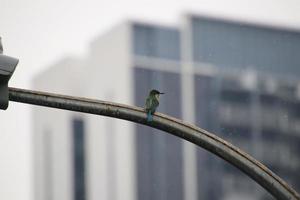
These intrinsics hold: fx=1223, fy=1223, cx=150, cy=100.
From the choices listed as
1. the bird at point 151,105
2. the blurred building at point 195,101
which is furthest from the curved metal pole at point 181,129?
the blurred building at point 195,101

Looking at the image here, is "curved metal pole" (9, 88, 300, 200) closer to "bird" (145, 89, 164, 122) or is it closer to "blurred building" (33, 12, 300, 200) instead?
"bird" (145, 89, 164, 122)

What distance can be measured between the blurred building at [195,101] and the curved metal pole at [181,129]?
373 feet

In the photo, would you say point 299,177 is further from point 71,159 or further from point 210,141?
point 210,141

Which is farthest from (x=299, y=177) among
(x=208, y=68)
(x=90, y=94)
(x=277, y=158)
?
(x=90, y=94)

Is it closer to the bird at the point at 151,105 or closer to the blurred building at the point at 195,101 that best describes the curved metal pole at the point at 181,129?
the bird at the point at 151,105

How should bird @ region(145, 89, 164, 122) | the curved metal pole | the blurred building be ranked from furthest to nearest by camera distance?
1. the blurred building
2. bird @ region(145, 89, 164, 122)
3. the curved metal pole

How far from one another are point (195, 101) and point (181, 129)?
12186cm

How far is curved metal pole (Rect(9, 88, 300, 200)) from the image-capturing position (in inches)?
305

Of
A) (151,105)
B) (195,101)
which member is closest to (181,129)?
(151,105)

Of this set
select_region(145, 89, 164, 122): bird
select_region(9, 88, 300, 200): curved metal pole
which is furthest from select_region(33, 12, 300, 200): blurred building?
select_region(9, 88, 300, 200): curved metal pole

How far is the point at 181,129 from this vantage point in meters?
7.85

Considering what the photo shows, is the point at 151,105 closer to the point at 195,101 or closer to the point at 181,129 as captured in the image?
the point at 181,129

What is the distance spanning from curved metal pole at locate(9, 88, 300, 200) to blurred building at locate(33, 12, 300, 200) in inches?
4479

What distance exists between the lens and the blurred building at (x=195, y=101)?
410ft
